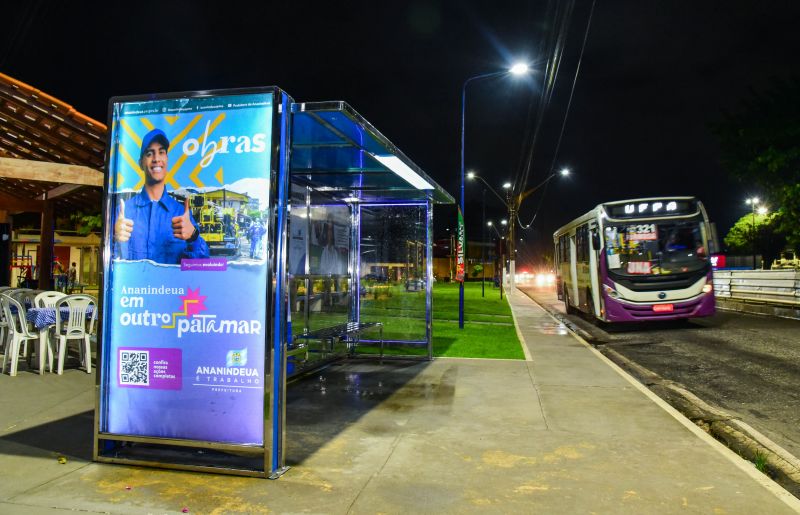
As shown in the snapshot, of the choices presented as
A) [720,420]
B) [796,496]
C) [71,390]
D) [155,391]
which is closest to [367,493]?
[155,391]

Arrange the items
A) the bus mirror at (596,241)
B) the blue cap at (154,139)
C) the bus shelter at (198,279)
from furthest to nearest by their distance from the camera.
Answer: the bus mirror at (596,241) < the blue cap at (154,139) < the bus shelter at (198,279)

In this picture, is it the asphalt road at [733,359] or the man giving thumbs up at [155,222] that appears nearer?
the man giving thumbs up at [155,222]

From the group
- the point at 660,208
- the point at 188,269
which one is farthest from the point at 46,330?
the point at 660,208

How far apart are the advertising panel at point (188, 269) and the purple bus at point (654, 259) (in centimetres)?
1194

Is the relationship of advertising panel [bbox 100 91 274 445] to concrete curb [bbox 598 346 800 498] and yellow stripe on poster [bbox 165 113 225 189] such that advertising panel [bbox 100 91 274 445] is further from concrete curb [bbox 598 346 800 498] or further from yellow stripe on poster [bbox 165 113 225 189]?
concrete curb [bbox 598 346 800 498]

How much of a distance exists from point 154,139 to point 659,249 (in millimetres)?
12649

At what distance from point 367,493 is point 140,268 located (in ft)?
8.18

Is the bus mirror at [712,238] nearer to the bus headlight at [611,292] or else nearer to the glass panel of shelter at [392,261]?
the bus headlight at [611,292]

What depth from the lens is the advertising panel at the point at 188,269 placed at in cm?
446

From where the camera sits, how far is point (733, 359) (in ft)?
34.8

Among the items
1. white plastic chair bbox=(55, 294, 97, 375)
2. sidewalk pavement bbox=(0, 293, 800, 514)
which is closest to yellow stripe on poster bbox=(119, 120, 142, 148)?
sidewalk pavement bbox=(0, 293, 800, 514)

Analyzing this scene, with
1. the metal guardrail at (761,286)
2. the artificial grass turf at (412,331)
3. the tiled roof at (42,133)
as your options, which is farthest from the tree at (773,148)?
the tiled roof at (42,133)

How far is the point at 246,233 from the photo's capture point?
447 centimetres

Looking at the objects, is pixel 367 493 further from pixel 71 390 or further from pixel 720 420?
pixel 71 390
